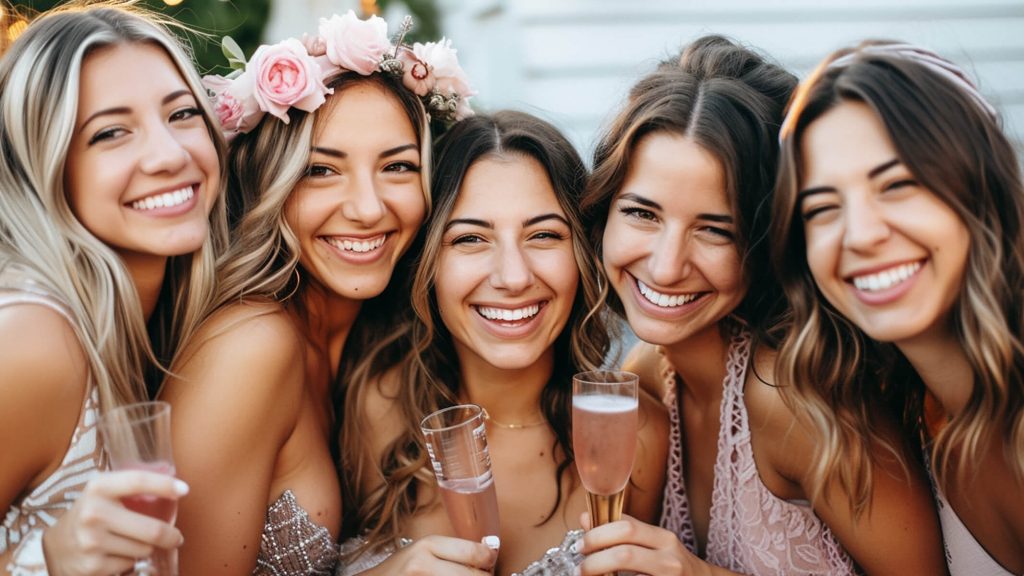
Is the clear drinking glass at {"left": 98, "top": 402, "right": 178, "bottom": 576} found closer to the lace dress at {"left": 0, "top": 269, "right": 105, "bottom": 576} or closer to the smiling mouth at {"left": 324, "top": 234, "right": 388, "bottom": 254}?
the lace dress at {"left": 0, "top": 269, "right": 105, "bottom": 576}

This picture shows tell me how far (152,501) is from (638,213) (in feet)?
6.15

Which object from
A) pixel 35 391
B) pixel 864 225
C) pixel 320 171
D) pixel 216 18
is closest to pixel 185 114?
pixel 320 171

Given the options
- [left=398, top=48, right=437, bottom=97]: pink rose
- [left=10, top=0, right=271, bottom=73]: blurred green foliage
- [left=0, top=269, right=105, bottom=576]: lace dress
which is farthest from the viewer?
[left=10, top=0, right=271, bottom=73]: blurred green foliage

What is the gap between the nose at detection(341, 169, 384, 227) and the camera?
10.9ft

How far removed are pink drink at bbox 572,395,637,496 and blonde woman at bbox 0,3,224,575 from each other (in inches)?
51.0

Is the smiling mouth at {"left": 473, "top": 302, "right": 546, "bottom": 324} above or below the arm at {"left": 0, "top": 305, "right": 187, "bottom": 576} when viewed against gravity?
below

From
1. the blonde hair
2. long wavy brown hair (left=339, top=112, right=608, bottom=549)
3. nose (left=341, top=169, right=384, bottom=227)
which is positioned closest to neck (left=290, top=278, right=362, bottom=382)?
long wavy brown hair (left=339, top=112, right=608, bottom=549)

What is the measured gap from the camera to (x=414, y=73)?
11.6 ft

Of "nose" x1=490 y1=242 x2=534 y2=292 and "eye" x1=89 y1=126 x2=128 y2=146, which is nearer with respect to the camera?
"eye" x1=89 y1=126 x2=128 y2=146

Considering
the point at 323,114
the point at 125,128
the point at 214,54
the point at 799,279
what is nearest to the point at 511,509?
the point at 799,279

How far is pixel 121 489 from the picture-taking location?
6.58 ft

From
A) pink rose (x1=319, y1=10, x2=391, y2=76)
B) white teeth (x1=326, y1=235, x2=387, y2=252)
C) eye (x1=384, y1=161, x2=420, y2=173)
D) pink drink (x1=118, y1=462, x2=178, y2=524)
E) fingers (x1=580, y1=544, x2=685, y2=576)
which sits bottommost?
fingers (x1=580, y1=544, x2=685, y2=576)

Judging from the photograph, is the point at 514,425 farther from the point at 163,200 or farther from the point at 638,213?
the point at 163,200

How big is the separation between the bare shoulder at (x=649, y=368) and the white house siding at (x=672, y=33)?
4675mm
